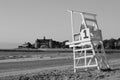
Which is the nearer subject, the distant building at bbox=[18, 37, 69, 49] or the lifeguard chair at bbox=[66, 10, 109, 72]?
the lifeguard chair at bbox=[66, 10, 109, 72]

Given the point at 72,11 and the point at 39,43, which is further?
the point at 39,43

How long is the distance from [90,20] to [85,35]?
2.57 feet

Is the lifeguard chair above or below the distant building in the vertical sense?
below

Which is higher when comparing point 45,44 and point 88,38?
point 45,44

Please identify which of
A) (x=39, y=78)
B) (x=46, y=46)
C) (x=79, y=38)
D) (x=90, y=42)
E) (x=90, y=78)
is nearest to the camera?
(x=90, y=78)

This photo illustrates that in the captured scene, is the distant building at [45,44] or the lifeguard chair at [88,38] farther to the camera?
the distant building at [45,44]

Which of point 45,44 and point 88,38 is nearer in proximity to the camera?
point 88,38

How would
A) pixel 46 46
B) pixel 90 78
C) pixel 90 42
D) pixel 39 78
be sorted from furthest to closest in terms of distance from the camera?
pixel 46 46, pixel 90 42, pixel 39 78, pixel 90 78

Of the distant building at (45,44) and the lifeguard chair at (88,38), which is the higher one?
the distant building at (45,44)

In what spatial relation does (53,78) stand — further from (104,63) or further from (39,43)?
(39,43)

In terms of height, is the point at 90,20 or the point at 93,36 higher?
the point at 90,20

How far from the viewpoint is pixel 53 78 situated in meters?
7.96

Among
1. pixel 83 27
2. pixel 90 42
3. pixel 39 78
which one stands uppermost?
pixel 83 27

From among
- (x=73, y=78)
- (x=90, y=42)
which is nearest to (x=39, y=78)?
(x=73, y=78)
